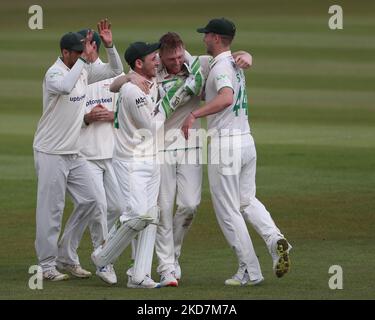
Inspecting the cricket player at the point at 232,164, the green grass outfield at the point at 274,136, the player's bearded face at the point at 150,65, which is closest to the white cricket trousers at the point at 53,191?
the green grass outfield at the point at 274,136

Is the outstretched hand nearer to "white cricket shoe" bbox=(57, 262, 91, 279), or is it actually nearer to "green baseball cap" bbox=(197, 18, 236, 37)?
"green baseball cap" bbox=(197, 18, 236, 37)

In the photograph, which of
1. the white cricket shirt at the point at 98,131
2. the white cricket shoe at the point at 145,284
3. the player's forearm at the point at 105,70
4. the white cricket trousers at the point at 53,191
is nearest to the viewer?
the white cricket shoe at the point at 145,284

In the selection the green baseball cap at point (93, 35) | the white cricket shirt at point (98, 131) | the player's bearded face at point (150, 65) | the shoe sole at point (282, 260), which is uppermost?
the green baseball cap at point (93, 35)

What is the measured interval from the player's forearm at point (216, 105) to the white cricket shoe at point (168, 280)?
51.6 inches

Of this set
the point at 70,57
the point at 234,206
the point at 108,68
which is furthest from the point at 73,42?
the point at 234,206

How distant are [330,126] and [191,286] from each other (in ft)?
35.6

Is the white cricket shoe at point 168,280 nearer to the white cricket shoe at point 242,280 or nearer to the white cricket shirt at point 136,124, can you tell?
the white cricket shoe at point 242,280

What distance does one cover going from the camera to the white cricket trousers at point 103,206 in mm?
10211

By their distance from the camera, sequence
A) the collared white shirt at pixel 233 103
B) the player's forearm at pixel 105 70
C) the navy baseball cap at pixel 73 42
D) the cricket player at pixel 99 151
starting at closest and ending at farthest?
the collared white shirt at pixel 233 103
the navy baseball cap at pixel 73 42
the player's forearm at pixel 105 70
the cricket player at pixel 99 151

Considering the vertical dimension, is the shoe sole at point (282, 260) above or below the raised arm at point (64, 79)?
below

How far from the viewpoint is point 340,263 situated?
10.1 metres

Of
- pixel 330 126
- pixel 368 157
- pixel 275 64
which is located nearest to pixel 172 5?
pixel 275 64

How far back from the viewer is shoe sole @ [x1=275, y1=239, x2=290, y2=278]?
360 inches

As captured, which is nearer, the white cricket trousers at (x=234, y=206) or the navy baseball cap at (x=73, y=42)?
the white cricket trousers at (x=234, y=206)
